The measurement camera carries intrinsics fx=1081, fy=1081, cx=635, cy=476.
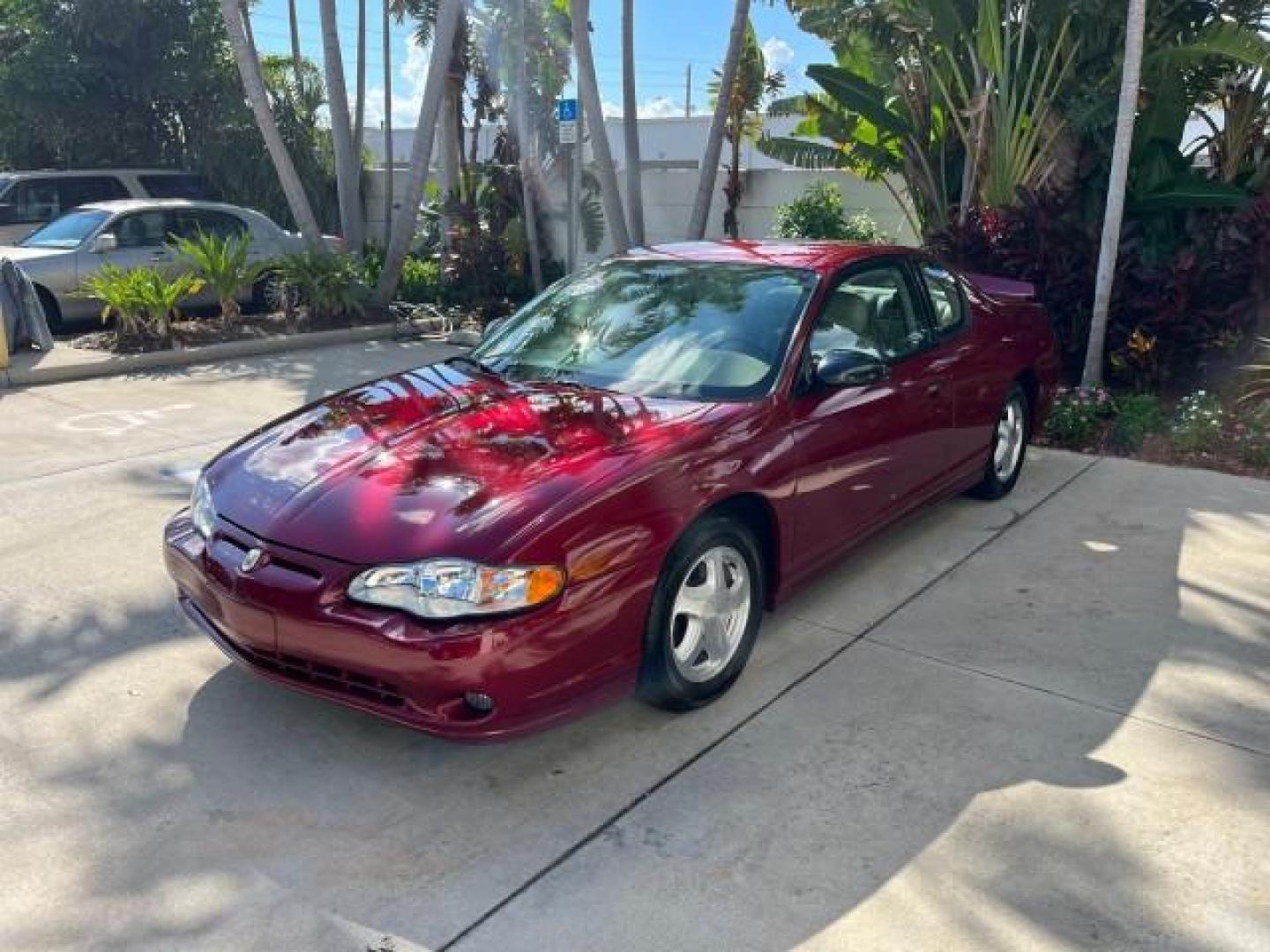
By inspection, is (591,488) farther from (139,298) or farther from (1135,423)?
(139,298)

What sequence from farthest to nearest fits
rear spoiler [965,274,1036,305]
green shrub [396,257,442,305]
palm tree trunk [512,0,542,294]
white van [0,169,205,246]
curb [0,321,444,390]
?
1. green shrub [396,257,442,305]
2. palm tree trunk [512,0,542,294]
3. white van [0,169,205,246]
4. curb [0,321,444,390]
5. rear spoiler [965,274,1036,305]

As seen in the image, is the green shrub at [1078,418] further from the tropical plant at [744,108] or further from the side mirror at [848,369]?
the tropical plant at [744,108]

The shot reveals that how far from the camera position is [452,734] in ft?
10.4

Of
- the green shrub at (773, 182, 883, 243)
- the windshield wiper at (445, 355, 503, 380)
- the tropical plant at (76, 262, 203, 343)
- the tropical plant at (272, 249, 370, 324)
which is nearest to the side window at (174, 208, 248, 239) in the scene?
the tropical plant at (272, 249, 370, 324)

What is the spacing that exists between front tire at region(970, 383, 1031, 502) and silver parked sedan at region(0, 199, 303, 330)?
327 inches

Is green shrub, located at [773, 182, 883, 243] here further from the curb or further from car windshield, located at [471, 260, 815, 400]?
car windshield, located at [471, 260, 815, 400]

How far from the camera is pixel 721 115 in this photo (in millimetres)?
11102

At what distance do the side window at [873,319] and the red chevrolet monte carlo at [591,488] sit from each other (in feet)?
0.05

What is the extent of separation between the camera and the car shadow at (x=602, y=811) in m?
2.80

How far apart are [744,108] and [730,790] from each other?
11.5 m

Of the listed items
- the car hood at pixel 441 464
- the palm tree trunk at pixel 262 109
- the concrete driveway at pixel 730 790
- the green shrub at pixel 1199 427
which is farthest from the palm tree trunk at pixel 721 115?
the car hood at pixel 441 464

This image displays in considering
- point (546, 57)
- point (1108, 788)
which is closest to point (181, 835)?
point (1108, 788)

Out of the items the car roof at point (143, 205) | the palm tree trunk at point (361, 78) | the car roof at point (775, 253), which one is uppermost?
the palm tree trunk at point (361, 78)

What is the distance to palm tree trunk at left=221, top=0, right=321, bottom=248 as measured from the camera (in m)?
11.3
